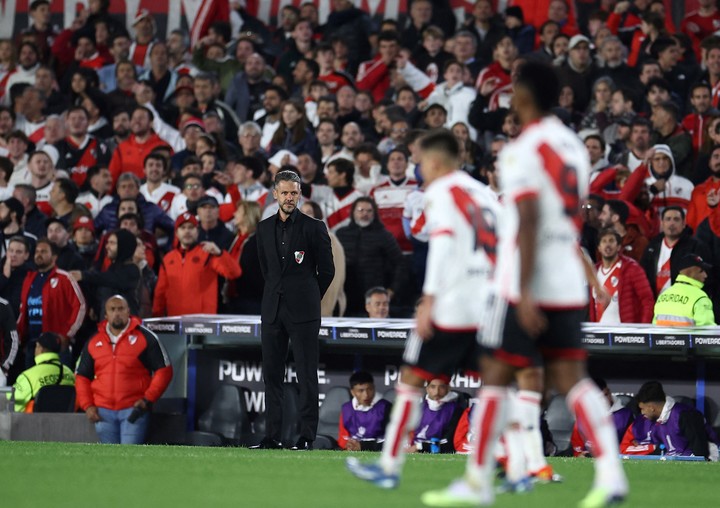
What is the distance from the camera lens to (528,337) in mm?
7133

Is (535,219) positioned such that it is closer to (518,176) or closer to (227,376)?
(518,176)

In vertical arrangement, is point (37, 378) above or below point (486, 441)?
above

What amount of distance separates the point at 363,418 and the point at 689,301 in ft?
10.1

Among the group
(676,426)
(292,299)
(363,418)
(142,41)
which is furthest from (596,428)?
(142,41)

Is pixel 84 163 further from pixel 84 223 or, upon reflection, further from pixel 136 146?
pixel 84 223

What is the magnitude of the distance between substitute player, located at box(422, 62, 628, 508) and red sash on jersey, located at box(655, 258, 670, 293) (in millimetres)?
7042

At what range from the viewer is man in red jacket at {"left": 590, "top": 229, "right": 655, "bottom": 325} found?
13648mm

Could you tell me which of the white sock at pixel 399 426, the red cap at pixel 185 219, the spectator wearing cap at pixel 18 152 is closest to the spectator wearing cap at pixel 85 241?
the red cap at pixel 185 219

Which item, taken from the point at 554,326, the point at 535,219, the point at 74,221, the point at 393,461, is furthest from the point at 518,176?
the point at 74,221

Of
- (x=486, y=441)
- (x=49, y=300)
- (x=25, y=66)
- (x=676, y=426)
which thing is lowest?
(x=676, y=426)

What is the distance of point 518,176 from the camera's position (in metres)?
6.97

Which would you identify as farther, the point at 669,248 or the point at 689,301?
the point at 669,248

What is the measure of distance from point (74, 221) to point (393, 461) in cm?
904

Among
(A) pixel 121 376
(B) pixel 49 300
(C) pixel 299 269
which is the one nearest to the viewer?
(C) pixel 299 269
